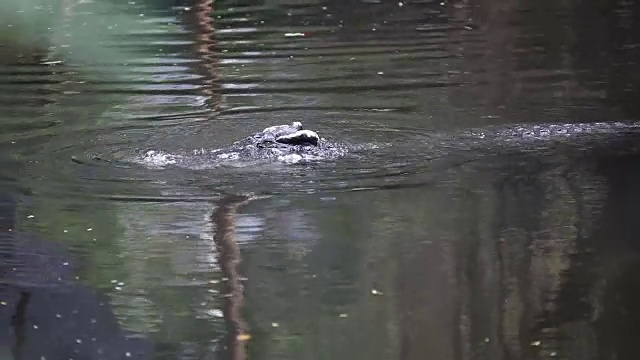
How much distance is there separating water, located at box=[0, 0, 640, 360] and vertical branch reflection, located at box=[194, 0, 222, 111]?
0.16ft

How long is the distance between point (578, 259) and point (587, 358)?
1.05 m

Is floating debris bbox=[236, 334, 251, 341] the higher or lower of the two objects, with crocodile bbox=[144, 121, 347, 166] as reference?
lower

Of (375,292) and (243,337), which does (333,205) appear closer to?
(375,292)

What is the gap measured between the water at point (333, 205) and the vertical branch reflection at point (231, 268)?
0.05 feet

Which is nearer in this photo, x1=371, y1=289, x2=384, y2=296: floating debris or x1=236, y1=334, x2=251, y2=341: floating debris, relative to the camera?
x1=236, y1=334, x2=251, y2=341: floating debris

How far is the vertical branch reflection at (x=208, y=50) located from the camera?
933 cm

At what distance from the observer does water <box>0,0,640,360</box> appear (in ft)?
16.1

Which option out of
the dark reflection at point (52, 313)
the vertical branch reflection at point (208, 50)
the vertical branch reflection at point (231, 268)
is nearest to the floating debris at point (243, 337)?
the vertical branch reflection at point (231, 268)

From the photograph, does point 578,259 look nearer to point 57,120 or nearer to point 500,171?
point 500,171

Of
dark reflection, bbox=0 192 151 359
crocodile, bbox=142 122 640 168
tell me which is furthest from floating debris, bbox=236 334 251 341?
crocodile, bbox=142 122 640 168

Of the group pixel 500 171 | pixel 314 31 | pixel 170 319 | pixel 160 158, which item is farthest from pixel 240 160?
pixel 314 31

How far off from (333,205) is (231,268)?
3.27 ft

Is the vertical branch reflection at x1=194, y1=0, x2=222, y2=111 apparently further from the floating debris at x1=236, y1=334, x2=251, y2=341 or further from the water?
the floating debris at x1=236, y1=334, x2=251, y2=341

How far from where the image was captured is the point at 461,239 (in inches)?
230
